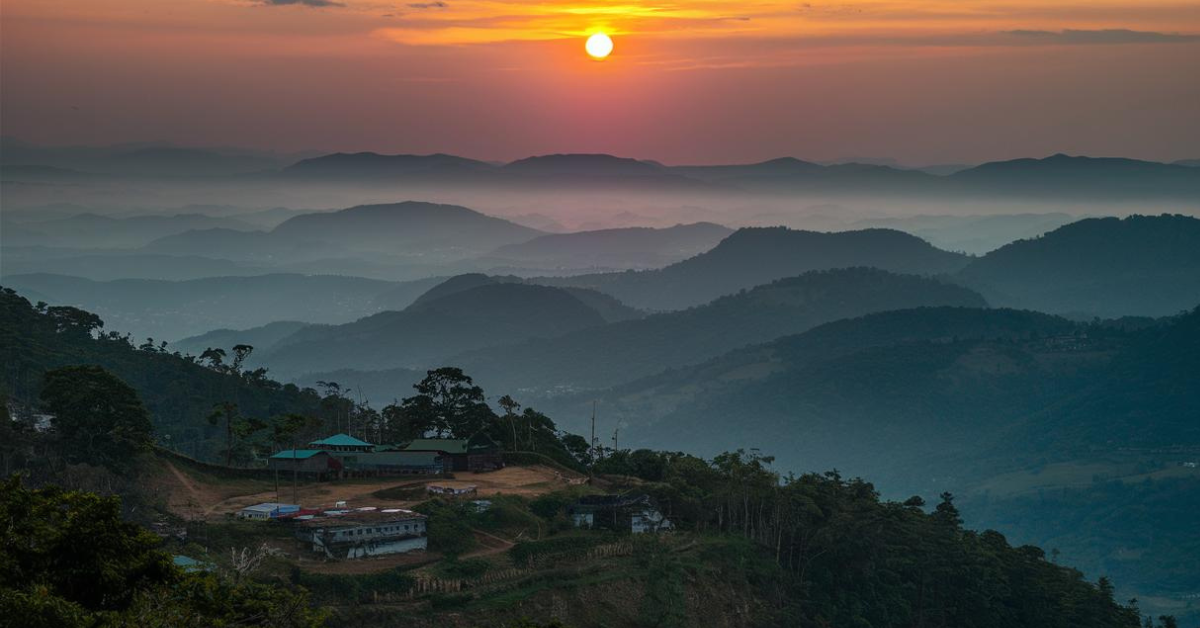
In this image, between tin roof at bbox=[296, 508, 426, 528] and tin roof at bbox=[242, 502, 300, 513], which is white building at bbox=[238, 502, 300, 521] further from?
tin roof at bbox=[296, 508, 426, 528]

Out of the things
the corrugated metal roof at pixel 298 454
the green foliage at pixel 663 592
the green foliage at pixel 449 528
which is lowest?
the green foliage at pixel 663 592

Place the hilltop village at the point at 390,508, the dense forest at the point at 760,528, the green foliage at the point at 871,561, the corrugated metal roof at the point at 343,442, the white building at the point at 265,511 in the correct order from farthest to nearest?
the corrugated metal roof at the point at 343,442
the green foliage at the point at 871,561
the dense forest at the point at 760,528
the white building at the point at 265,511
the hilltop village at the point at 390,508

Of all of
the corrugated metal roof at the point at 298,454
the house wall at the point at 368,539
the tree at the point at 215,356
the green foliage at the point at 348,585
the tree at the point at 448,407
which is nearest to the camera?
the green foliage at the point at 348,585

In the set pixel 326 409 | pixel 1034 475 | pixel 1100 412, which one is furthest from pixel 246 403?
pixel 1100 412

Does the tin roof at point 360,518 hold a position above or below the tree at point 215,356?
below

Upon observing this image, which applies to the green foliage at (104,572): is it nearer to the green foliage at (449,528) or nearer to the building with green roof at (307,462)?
the green foliage at (449,528)

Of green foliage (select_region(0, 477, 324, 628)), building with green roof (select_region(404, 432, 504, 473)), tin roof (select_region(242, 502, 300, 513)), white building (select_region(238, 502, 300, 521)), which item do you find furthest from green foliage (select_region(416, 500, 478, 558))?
green foliage (select_region(0, 477, 324, 628))

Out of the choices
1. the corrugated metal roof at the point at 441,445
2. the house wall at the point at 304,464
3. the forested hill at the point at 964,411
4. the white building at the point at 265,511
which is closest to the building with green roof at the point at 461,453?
the corrugated metal roof at the point at 441,445

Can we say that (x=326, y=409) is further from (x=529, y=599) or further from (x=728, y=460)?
(x=529, y=599)
